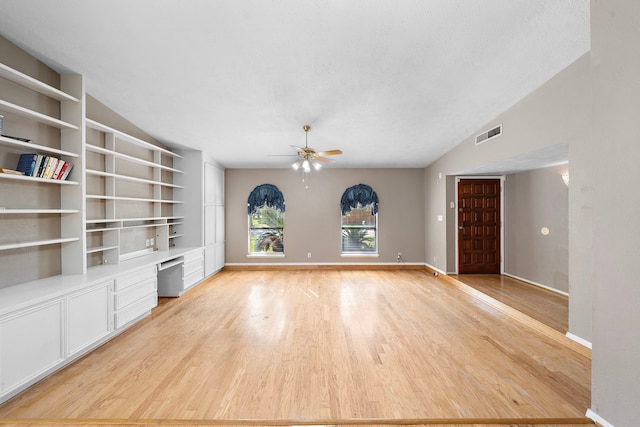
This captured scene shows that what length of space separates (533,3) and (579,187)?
5.89 ft

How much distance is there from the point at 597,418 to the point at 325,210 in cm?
555

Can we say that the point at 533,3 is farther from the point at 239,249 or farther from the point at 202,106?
the point at 239,249

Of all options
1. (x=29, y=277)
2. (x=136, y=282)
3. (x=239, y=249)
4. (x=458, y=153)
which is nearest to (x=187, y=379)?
(x=136, y=282)

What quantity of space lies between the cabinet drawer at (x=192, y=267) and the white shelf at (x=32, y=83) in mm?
2843

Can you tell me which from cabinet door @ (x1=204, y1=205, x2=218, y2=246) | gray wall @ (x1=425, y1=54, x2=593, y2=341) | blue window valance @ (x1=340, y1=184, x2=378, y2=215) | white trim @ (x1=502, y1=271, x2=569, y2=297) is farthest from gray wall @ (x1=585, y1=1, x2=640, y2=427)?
cabinet door @ (x1=204, y1=205, x2=218, y2=246)

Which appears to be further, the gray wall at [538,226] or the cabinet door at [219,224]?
the cabinet door at [219,224]

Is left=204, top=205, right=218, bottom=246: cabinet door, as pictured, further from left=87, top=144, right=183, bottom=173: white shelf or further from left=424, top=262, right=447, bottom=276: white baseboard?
left=424, top=262, right=447, bottom=276: white baseboard

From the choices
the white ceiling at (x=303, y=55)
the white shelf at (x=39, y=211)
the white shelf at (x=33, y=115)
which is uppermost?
the white ceiling at (x=303, y=55)

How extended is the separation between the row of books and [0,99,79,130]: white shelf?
36 cm

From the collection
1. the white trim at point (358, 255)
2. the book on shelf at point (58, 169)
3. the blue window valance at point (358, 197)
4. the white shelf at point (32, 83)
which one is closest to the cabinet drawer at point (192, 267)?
the book on shelf at point (58, 169)

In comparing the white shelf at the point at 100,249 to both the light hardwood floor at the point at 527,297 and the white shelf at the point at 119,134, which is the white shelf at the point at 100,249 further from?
the light hardwood floor at the point at 527,297

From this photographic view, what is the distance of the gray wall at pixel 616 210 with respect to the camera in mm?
1662

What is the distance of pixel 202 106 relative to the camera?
12.6 feet

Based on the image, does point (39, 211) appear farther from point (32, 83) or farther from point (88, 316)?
point (32, 83)
